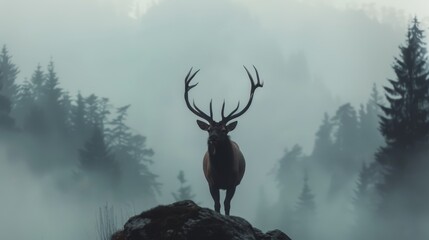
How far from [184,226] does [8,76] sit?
354ft

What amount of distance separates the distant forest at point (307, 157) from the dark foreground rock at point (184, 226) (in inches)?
1485

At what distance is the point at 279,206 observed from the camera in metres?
128

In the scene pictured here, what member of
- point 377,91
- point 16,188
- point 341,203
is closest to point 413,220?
point 16,188

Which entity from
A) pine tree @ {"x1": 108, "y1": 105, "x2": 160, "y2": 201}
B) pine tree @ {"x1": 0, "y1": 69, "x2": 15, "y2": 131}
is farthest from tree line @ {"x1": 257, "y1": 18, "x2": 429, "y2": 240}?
pine tree @ {"x1": 0, "y1": 69, "x2": 15, "y2": 131}

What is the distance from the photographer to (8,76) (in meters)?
111

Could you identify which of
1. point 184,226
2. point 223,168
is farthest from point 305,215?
point 184,226

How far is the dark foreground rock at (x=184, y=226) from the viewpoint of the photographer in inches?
351

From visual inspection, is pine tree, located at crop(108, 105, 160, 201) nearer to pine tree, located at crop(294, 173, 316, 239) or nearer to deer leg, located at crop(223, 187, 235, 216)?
pine tree, located at crop(294, 173, 316, 239)

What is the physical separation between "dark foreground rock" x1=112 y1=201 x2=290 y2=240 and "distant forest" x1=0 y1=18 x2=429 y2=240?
37716 millimetres

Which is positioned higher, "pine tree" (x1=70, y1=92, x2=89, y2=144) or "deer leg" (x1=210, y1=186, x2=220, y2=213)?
"pine tree" (x1=70, y1=92, x2=89, y2=144)

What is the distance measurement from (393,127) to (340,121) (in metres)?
100

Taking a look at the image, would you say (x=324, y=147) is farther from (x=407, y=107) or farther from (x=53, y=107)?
(x=407, y=107)

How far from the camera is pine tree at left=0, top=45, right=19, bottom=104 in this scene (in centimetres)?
10769

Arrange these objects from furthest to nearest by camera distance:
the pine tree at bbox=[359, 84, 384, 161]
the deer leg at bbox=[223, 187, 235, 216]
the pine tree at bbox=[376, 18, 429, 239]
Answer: the pine tree at bbox=[359, 84, 384, 161] → the pine tree at bbox=[376, 18, 429, 239] → the deer leg at bbox=[223, 187, 235, 216]
